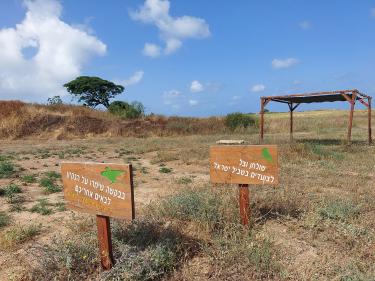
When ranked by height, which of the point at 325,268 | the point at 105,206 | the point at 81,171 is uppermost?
the point at 81,171

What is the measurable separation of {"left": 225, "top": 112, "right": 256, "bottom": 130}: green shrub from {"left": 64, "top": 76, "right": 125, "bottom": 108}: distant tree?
20807 mm

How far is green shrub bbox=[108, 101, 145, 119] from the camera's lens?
2745 centimetres

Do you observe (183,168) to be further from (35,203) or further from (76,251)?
(76,251)

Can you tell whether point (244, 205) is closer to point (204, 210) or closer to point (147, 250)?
point (204, 210)

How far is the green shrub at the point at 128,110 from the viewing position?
90.1 feet

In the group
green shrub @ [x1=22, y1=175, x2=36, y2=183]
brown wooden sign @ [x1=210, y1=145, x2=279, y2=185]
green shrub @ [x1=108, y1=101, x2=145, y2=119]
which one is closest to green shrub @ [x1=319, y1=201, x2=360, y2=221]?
brown wooden sign @ [x1=210, y1=145, x2=279, y2=185]

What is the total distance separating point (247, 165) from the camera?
13.6ft

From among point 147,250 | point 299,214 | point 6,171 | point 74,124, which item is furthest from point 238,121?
point 147,250

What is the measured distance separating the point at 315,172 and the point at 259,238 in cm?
485

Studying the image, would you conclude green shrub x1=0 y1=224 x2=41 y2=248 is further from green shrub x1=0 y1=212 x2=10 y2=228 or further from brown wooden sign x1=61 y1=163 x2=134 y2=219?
brown wooden sign x1=61 y1=163 x2=134 y2=219

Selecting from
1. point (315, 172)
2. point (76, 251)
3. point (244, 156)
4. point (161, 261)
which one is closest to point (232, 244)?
point (161, 261)

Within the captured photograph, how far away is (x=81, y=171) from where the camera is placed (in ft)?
11.5

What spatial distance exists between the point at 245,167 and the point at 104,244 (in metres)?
1.77

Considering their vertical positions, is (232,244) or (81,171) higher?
(81,171)
